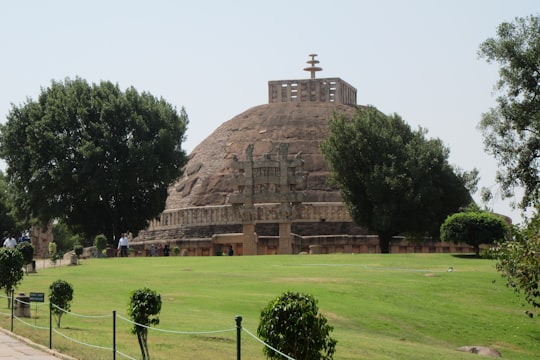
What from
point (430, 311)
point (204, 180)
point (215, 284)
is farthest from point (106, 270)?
point (204, 180)

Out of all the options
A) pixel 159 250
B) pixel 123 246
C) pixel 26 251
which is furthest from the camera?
pixel 159 250

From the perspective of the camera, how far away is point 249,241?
63.6 m

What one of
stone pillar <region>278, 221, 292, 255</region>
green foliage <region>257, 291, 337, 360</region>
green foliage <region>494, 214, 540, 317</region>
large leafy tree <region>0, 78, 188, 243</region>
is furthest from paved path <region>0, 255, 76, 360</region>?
stone pillar <region>278, 221, 292, 255</region>

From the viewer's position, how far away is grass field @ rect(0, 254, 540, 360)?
21.8 m

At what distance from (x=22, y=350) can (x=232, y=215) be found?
2371 inches

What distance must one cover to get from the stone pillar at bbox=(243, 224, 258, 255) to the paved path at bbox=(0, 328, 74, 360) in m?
42.9

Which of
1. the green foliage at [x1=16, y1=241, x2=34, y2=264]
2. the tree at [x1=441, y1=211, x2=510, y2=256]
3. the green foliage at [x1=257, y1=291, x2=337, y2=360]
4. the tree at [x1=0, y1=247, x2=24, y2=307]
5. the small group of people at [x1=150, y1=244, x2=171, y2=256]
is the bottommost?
the green foliage at [x1=257, y1=291, x2=337, y2=360]

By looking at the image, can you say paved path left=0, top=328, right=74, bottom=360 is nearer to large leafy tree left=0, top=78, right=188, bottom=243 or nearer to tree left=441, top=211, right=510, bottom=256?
tree left=441, top=211, right=510, bottom=256

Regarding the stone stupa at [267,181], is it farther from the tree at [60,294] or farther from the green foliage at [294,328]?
the green foliage at [294,328]

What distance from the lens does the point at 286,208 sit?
208ft

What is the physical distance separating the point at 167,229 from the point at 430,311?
175ft

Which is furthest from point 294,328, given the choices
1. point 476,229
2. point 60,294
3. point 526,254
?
point 476,229

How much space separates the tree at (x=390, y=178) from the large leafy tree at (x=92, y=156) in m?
10.5

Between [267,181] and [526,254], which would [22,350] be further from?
[267,181]
